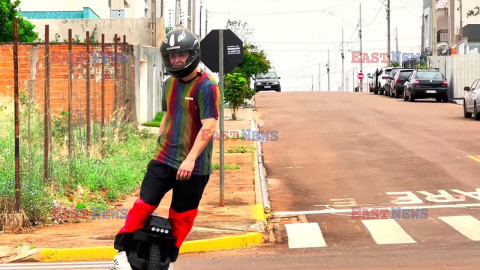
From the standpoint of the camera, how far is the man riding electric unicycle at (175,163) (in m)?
7.21

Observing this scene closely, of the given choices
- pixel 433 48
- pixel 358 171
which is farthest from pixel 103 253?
pixel 433 48

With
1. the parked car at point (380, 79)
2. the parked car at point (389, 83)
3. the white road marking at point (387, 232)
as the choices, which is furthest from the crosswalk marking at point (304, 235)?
the parked car at point (380, 79)

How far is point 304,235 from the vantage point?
42.1 feet

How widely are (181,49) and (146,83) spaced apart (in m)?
28.5

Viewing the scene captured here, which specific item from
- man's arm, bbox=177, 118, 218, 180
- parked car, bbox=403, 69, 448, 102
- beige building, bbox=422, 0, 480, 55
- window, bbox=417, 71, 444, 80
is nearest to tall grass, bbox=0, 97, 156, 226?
man's arm, bbox=177, 118, 218, 180

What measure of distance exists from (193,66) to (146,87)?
92.7 feet

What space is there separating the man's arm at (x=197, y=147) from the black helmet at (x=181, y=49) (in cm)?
41

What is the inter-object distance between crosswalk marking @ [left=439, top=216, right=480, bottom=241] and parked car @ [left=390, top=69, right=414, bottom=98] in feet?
118

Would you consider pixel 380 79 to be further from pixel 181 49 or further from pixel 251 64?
pixel 181 49

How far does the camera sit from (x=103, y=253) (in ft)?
35.5

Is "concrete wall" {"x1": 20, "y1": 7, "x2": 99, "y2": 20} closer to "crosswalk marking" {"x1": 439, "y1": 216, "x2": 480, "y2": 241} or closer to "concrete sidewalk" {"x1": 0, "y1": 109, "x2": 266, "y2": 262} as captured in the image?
"concrete sidewalk" {"x1": 0, "y1": 109, "x2": 266, "y2": 262}

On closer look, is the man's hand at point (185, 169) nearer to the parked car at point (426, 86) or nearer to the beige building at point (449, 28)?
the parked car at point (426, 86)

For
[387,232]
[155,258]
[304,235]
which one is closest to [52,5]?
[304,235]

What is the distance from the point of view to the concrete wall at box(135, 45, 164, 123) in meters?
33.2
